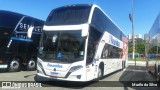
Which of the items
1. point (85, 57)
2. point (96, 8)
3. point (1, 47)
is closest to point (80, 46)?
point (85, 57)

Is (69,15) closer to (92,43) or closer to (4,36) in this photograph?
(92,43)

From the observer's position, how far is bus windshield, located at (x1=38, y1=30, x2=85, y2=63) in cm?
1178

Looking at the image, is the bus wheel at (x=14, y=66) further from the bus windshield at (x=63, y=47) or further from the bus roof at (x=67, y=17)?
Answer: the bus roof at (x=67, y=17)

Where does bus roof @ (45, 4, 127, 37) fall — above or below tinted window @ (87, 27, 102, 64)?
above

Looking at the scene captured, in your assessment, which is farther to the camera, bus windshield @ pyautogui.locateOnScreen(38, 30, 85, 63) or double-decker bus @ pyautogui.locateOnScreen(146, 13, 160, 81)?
double-decker bus @ pyautogui.locateOnScreen(146, 13, 160, 81)

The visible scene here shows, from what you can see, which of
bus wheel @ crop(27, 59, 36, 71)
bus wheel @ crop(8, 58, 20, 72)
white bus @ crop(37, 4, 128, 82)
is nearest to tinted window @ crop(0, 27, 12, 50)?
bus wheel @ crop(8, 58, 20, 72)

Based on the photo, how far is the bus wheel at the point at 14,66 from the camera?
16434 millimetres

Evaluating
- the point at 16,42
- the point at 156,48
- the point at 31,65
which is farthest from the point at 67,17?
the point at 31,65

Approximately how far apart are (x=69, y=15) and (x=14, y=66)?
234 inches

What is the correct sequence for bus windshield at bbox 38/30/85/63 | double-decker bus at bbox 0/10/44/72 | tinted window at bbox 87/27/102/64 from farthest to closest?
double-decker bus at bbox 0/10/44/72 < tinted window at bbox 87/27/102/64 < bus windshield at bbox 38/30/85/63

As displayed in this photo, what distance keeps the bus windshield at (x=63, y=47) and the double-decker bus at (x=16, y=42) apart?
2.84 m

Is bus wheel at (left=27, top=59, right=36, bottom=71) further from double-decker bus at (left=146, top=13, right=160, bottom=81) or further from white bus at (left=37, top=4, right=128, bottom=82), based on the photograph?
double-decker bus at (left=146, top=13, right=160, bottom=81)

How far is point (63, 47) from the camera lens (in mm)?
11992

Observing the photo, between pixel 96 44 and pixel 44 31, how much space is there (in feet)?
8.37
